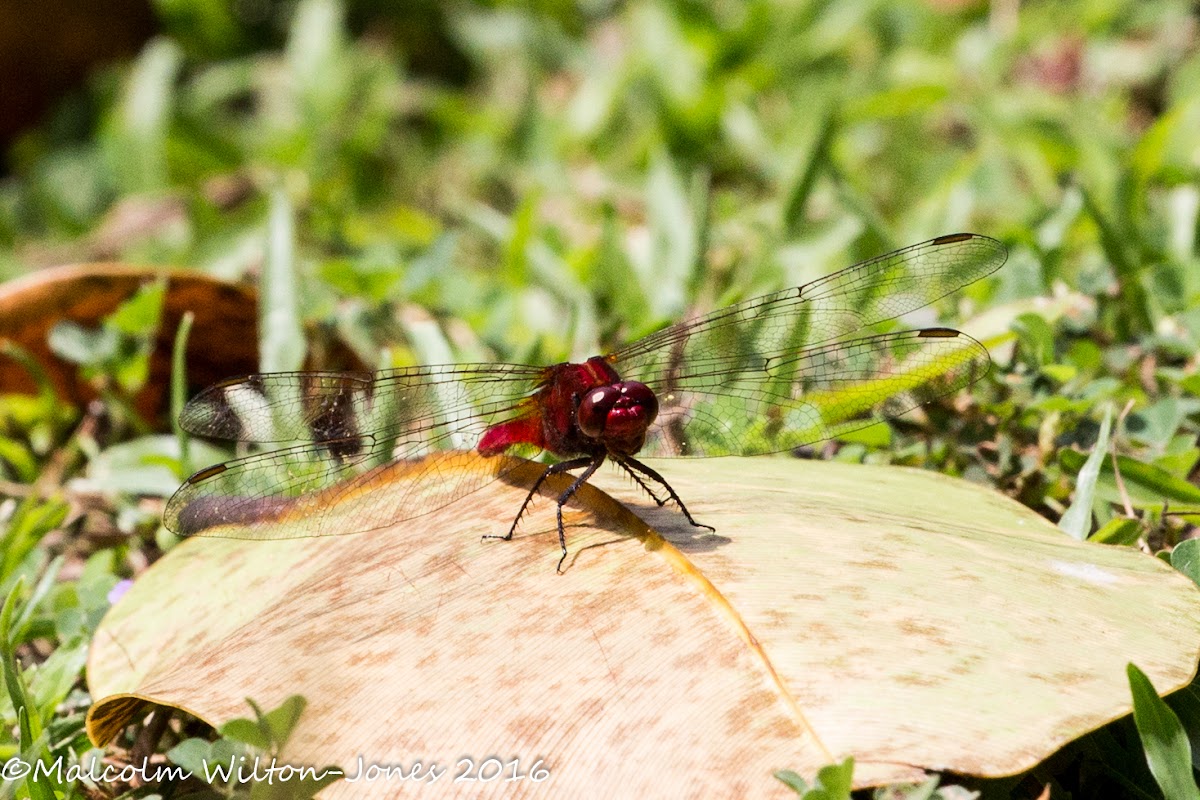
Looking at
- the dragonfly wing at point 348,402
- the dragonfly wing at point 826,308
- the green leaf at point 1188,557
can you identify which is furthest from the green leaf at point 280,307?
the green leaf at point 1188,557

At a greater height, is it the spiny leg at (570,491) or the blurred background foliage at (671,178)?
the blurred background foliage at (671,178)

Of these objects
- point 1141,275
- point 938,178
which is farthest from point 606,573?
point 938,178

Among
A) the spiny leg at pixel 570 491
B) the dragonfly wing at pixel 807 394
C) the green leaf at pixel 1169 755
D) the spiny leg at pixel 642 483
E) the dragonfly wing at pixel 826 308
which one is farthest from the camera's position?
the dragonfly wing at pixel 826 308

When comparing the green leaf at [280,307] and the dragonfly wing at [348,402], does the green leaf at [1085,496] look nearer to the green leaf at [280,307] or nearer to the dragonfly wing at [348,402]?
the dragonfly wing at [348,402]

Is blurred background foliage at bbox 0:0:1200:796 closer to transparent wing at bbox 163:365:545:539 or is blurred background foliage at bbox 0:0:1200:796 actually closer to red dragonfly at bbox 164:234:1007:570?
red dragonfly at bbox 164:234:1007:570

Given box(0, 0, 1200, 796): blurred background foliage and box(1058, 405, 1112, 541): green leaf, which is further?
box(0, 0, 1200, 796): blurred background foliage

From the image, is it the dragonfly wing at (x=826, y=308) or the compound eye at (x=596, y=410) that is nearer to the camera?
the compound eye at (x=596, y=410)

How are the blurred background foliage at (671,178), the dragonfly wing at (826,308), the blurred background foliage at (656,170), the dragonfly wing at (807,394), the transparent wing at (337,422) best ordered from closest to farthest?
the transparent wing at (337,422)
the dragonfly wing at (807,394)
the dragonfly wing at (826,308)
the blurred background foliage at (671,178)
the blurred background foliage at (656,170)

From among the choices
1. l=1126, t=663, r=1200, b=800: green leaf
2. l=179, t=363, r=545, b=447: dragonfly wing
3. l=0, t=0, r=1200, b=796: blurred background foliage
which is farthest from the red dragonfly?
l=1126, t=663, r=1200, b=800: green leaf

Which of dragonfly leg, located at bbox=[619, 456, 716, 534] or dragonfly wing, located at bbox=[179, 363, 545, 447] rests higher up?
dragonfly wing, located at bbox=[179, 363, 545, 447]
